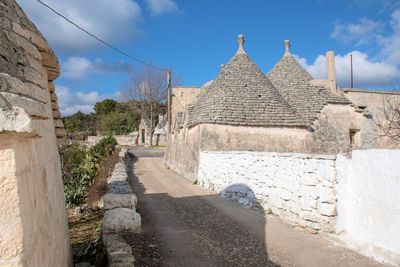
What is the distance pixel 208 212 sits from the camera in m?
9.38

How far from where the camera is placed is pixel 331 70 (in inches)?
806

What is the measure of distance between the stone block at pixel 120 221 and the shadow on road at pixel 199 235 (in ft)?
0.68

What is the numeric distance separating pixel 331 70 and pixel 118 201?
54.8 ft

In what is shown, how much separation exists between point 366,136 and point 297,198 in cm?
1397

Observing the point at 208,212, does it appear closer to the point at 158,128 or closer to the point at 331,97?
the point at 331,97

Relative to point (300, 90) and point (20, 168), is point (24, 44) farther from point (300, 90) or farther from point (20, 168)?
point (300, 90)

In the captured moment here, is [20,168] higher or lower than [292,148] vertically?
higher

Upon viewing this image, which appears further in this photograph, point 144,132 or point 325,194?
point 144,132

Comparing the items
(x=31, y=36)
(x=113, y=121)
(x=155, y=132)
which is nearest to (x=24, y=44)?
(x=31, y=36)

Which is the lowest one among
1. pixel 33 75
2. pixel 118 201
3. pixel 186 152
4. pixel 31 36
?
pixel 118 201

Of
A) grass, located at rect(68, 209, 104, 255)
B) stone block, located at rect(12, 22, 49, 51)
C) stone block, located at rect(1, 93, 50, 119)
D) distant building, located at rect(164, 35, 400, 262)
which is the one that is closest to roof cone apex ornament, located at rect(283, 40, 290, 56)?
distant building, located at rect(164, 35, 400, 262)

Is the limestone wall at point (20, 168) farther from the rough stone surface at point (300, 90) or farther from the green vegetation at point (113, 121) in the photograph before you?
the green vegetation at point (113, 121)

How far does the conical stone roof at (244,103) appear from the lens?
16.5 metres

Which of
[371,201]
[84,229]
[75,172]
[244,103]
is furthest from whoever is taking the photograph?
[244,103]
